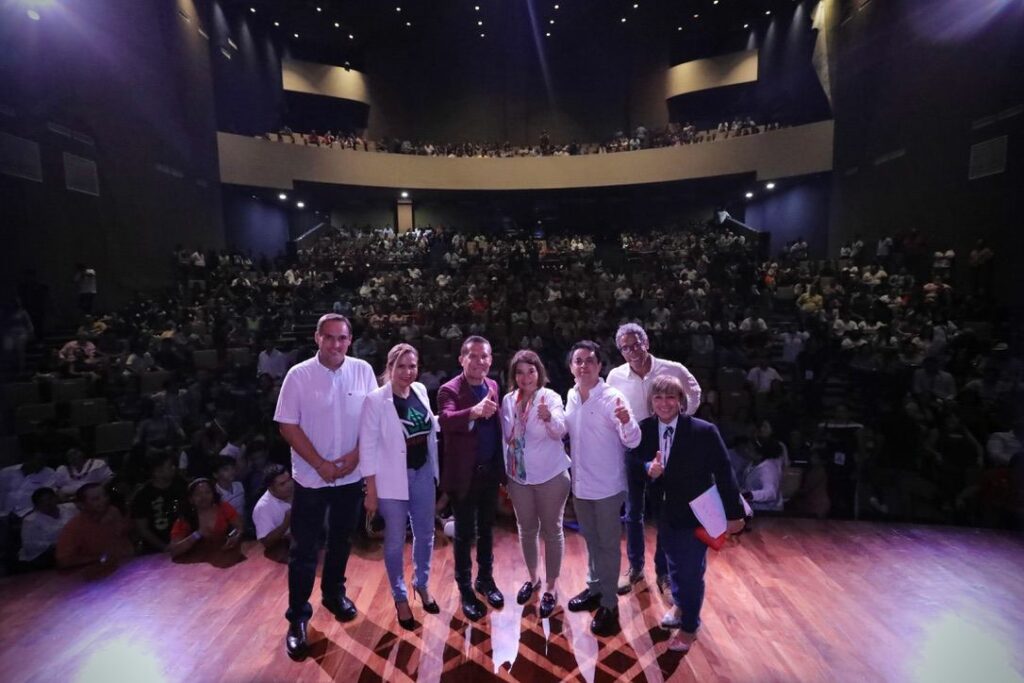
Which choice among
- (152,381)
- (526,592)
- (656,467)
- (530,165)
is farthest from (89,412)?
(530,165)

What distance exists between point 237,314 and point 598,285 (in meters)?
7.01

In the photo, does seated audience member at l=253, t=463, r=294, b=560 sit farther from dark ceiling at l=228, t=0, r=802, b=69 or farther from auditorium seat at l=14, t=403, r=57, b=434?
dark ceiling at l=228, t=0, r=802, b=69

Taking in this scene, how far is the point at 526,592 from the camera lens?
9.33 ft

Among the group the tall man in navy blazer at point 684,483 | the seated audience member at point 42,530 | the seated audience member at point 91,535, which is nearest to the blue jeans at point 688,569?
the tall man in navy blazer at point 684,483

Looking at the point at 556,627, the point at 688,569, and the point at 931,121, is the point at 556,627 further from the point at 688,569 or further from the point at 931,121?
the point at 931,121

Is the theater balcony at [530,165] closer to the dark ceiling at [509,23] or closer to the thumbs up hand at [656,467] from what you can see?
the dark ceiling at [509,23]

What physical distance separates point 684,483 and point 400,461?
4.30 feet

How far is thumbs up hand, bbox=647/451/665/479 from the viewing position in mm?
2371

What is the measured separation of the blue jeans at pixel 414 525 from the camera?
250 centimetres

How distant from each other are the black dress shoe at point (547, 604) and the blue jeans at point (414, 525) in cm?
64

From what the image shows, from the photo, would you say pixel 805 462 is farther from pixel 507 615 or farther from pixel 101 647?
pixel 101 647

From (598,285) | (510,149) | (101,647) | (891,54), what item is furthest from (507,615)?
(510,149)

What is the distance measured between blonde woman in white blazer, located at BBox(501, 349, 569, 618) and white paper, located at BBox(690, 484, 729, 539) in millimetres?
611

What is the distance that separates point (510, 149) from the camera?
58.8ft
